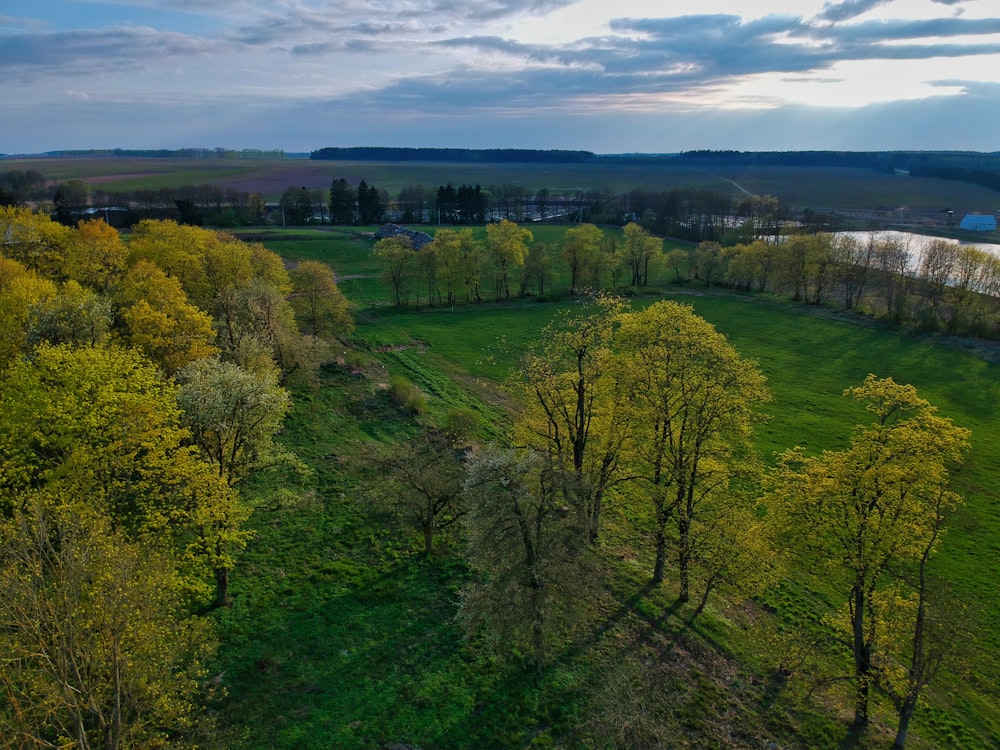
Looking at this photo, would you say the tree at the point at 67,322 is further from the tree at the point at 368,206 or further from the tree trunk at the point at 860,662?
the tree at the point at 368,206

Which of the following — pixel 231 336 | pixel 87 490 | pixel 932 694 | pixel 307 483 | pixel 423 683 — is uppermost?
pixel 231 336

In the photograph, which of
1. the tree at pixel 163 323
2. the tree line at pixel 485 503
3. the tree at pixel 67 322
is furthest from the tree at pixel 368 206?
the tree at pixel 67 322

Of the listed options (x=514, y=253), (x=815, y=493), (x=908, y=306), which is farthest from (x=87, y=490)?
(x=908, y=306)

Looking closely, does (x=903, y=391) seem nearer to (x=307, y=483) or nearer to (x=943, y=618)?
(x=943, y=618)

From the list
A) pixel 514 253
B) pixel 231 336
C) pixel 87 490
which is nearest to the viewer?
pixel 87 490

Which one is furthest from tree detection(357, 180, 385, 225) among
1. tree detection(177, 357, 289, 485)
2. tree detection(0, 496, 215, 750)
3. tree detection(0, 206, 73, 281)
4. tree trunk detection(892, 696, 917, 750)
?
tree trunk detection(892, 696, 917, 750)

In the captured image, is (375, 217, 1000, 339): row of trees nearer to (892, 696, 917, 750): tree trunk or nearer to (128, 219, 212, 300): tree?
(128, 219, 212, 300): tree
